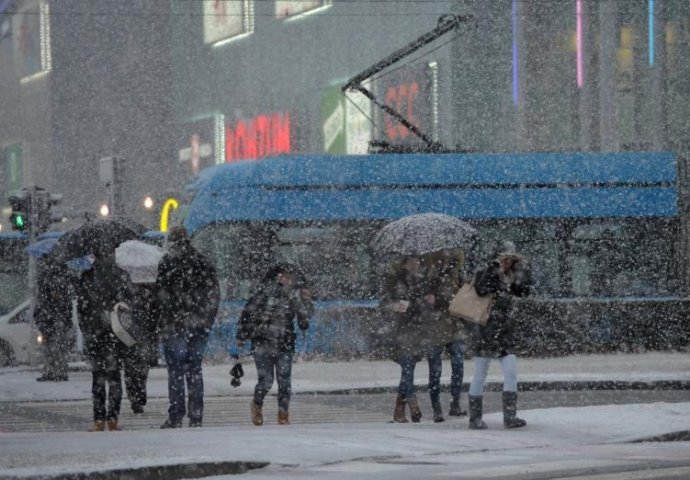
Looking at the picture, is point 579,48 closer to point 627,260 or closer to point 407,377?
point 627,260

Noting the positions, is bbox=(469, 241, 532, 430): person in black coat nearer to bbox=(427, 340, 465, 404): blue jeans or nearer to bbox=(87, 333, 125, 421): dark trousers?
bbox=(427, 340, 465, 404): blue jeans

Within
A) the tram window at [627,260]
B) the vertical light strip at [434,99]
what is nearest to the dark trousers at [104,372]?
the tram window at [627,260]

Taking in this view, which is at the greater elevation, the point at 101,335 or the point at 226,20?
the point at 226,20

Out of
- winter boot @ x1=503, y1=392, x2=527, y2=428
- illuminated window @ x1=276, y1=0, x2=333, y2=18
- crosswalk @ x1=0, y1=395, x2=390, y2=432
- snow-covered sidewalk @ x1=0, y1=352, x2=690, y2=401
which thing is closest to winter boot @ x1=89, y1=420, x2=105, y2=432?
crosswalk @ x1=0, y1=395, x2=390, y2=432

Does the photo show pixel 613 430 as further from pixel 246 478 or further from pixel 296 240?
pixel 296 240

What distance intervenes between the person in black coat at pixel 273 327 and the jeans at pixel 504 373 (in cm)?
195

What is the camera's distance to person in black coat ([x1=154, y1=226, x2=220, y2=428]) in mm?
14195

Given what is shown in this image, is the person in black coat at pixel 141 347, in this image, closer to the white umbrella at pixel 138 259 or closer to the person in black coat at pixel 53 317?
the white umbrella at pixel 138 259

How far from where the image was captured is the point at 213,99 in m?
57.1

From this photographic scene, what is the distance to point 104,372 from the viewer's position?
1469 centimetres

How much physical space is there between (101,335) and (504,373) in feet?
12.0

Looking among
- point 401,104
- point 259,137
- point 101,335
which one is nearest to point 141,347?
point 101,335

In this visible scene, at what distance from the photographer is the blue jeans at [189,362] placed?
1427 centimetres

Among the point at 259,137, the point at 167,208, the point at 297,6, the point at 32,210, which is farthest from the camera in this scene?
the point at 259,137
